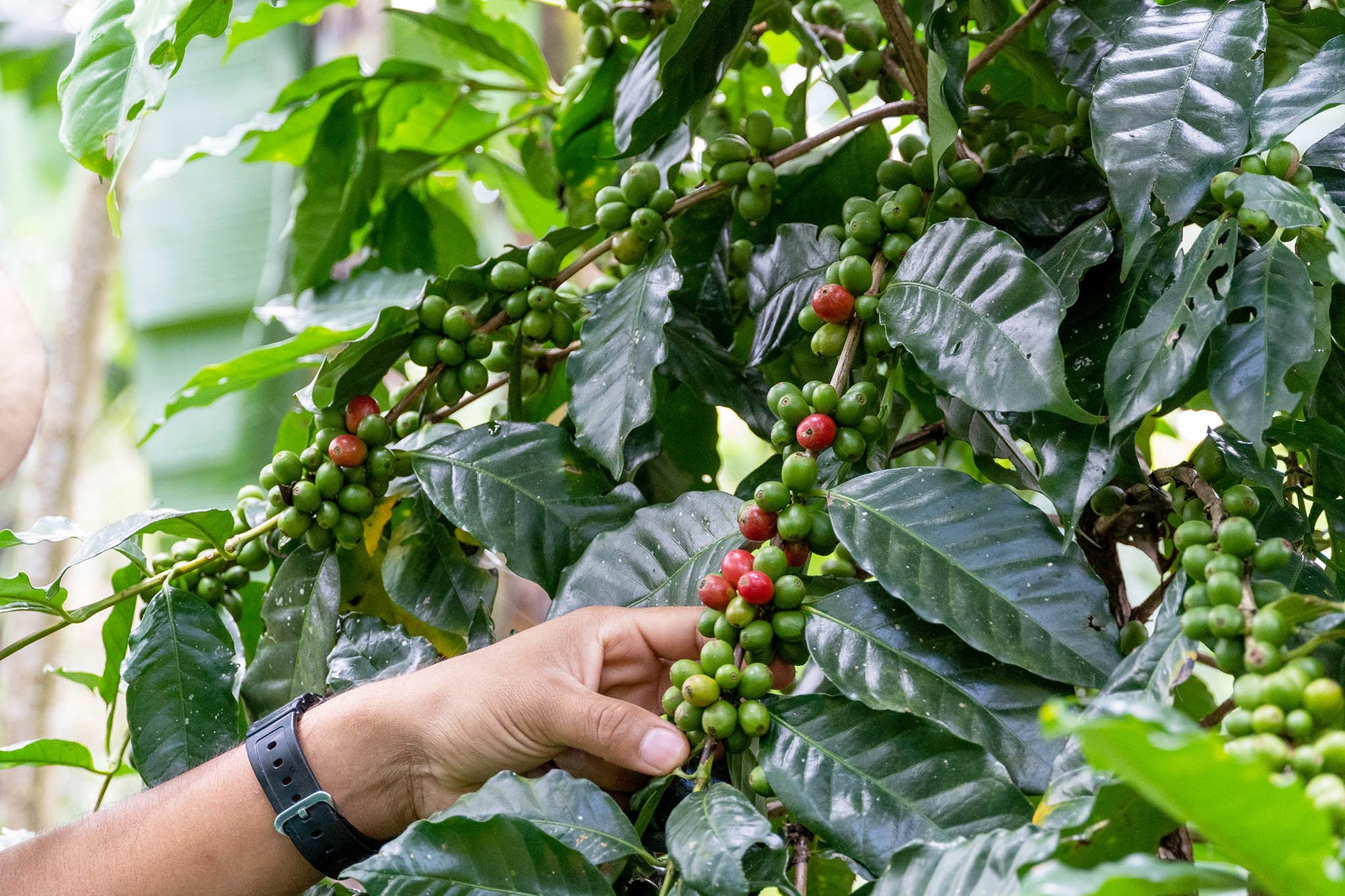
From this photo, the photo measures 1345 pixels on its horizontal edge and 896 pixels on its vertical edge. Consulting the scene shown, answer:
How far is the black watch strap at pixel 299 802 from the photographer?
819mm

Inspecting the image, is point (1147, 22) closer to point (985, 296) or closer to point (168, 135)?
point (985, 296)

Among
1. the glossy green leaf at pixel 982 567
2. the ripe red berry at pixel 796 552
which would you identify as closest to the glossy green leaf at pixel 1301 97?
the glossy green leaf at pixel 982 567

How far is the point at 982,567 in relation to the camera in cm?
63

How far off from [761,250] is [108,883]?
764 millimetres

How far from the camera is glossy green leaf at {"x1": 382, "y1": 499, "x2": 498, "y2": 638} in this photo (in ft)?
2.88

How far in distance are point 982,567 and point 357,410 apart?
515 mm

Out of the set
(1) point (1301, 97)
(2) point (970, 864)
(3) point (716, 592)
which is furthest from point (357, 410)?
(1) point (1301, 97)

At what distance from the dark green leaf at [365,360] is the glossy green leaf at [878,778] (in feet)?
1.43

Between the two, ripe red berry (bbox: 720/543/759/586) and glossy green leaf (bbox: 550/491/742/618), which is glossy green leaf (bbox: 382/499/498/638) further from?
ripe red berry (bbox: 720/543/759/586)

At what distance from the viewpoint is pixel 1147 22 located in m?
0.67

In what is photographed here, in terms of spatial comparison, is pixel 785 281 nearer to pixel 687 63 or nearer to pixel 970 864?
pixel 687 63

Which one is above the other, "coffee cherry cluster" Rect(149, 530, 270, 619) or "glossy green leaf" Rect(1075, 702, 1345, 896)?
"glossy green leaf" Rect(1075, 702, 1345, 896)

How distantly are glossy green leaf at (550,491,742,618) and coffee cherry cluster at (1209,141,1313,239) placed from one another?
0.35 m

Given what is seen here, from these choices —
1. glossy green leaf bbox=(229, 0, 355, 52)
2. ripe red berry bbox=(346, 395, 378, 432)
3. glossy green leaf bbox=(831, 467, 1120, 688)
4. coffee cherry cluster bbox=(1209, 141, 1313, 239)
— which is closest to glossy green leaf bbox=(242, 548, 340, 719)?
ripe red berry bbox=(346, 395, 378, 432)
